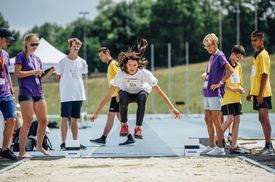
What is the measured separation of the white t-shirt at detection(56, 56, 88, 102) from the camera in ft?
38.5

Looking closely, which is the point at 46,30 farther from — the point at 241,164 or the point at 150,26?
the point at 241,164

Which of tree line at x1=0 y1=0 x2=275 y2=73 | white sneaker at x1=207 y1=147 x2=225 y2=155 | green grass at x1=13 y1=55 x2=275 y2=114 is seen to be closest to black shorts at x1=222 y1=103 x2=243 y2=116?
white sneaker at x1=207 y1=147 x2=225 y2=155

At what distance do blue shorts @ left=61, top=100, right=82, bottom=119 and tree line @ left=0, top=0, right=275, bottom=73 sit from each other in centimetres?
6313

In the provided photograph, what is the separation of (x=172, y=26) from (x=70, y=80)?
258 ft

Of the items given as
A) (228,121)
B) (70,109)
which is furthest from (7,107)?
(228,121)

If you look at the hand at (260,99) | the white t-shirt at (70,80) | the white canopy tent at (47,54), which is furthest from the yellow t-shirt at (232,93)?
the white canopy tent at (47,54)

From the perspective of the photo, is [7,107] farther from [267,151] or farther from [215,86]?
[267,151]

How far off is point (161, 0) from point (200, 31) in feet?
25.3

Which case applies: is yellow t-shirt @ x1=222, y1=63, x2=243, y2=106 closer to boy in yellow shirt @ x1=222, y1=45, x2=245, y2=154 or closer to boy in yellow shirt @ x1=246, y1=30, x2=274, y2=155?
boy in yellow shirt @ x1=222, y1=45, x2=245, y2=154

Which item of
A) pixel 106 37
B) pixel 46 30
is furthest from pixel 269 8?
pixel 46 30

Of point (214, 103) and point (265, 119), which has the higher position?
point (214, 103)

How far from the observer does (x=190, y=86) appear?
192ft


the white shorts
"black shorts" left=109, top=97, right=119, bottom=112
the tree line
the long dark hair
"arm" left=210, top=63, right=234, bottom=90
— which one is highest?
the tree line

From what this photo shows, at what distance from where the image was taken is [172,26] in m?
89.8
